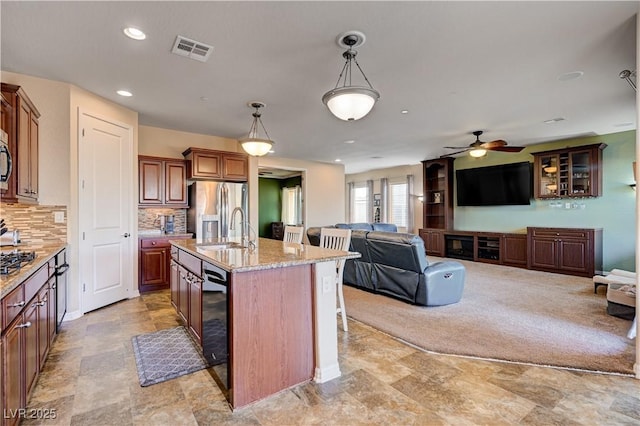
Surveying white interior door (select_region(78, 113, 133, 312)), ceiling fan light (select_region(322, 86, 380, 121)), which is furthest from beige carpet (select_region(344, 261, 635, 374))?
white interior door (select_region(78, 113, 133, 312))

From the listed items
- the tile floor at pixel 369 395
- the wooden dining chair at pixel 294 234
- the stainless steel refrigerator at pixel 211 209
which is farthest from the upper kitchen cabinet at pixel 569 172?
the stainless steel refrigerator at pixel 211 209

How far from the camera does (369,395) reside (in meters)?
2.17

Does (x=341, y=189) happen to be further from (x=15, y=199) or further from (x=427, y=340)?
(x=15, y=199)

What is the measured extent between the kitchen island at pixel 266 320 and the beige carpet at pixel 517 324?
1.19 m

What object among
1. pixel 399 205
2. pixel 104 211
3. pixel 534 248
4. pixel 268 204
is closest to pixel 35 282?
pixel 104 211

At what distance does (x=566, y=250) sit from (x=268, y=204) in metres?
8.52

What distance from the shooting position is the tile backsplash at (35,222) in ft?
10.9

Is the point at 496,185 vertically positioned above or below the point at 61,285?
above

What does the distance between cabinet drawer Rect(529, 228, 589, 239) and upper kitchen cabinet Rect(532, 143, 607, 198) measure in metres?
0.72

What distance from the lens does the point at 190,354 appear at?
111 inches

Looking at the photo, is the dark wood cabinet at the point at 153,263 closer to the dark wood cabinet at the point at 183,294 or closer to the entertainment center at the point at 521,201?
the dark wood cabinet at the point at 183,294

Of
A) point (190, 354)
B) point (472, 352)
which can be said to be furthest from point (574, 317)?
point (190, 354)

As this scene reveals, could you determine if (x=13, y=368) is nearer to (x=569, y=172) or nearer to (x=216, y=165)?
(x=216, y=165)

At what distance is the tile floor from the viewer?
1.94 m
